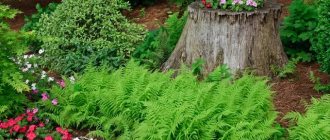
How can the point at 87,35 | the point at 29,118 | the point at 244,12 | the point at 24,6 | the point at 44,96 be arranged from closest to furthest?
1. the point at 29,118
2. the point at 44,96
3. the point at 244,12
4. the point at 87,35
5. the point at 24,6

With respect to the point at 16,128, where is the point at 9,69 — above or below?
above

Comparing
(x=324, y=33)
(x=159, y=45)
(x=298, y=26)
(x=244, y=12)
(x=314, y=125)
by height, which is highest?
(x=244, y=12)

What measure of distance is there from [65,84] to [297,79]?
2.77m

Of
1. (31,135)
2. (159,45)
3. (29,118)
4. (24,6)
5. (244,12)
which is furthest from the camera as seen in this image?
(24,6)

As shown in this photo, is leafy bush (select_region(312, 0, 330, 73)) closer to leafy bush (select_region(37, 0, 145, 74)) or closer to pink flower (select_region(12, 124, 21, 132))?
leafy bush (select_region(37, 0, 145, 74))

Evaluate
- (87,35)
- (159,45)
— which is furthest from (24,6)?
(159,45)

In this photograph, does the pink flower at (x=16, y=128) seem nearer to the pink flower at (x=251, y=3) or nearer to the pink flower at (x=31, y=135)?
the pink flower at (x=31, y=135)

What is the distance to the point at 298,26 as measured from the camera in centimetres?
679

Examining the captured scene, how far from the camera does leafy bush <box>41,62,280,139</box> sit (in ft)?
14.9

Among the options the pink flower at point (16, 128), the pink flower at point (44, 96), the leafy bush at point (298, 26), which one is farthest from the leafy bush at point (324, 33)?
the pink flower at point (16, 128)

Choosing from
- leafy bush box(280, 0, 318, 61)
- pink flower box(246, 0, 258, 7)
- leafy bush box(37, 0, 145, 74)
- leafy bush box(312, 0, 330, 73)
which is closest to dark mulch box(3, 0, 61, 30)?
leafy bush box(37, 0, 145, 74)

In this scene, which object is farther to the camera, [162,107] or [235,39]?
[235,39]

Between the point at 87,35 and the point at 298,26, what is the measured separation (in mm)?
3021

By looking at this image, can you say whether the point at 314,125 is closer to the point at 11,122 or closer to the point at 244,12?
the point at 244,12
